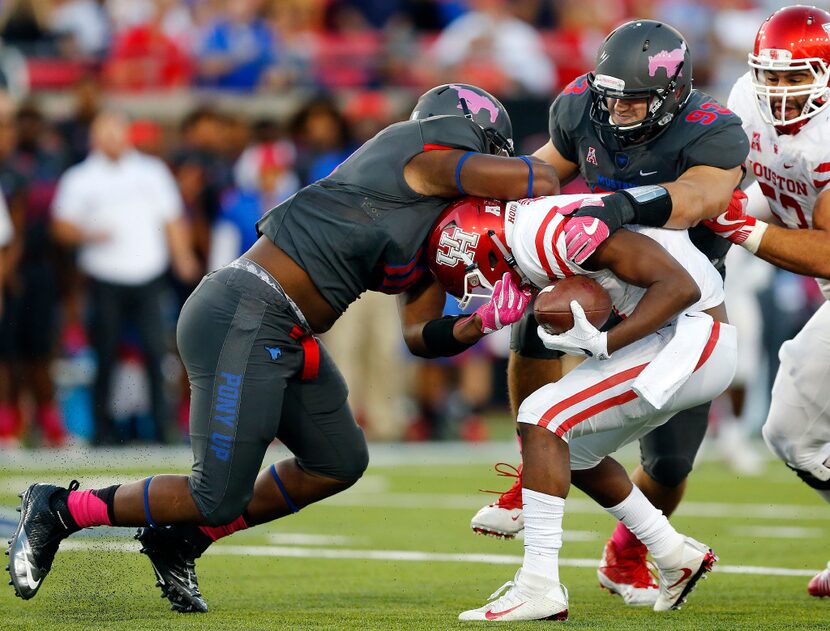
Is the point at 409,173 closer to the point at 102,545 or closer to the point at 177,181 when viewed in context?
the point at 102,545

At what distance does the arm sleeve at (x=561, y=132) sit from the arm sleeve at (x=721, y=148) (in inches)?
21.1

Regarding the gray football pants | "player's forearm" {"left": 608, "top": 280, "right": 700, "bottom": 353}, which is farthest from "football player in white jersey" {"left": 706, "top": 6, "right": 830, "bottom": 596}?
the gray football pants

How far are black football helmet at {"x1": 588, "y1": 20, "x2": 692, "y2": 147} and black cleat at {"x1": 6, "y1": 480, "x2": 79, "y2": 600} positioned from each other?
221 centimetres

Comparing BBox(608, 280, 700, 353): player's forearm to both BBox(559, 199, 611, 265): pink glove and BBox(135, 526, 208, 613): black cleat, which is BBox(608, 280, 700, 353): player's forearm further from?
BBox(135, 526, 208, 613): black cleat

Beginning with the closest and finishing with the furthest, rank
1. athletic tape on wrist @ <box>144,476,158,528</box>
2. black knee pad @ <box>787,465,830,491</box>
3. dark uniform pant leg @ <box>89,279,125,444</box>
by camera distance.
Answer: athletic tape on wrist @ <box>144,476,158,528</box> < black knee pad @ <box>787,465,830,491</box> < dark uniform pant leg @ <box>89,279,125,444</box>

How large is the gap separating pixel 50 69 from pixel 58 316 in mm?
2261

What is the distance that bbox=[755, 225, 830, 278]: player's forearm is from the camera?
5023mm

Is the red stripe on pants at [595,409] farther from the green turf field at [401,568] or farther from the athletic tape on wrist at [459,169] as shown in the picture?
the athletic tape on wrist at [459,169]

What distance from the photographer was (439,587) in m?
5.41

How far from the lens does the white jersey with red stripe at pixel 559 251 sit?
14.9ft

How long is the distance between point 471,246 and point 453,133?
1.19ft

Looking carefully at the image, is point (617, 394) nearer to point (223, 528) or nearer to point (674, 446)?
point (674, 446)

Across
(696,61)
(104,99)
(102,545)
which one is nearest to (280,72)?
(104,99)

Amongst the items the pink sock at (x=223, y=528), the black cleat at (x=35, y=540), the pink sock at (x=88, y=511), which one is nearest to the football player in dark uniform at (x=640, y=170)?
the pink sock at (x=223, y=528)
